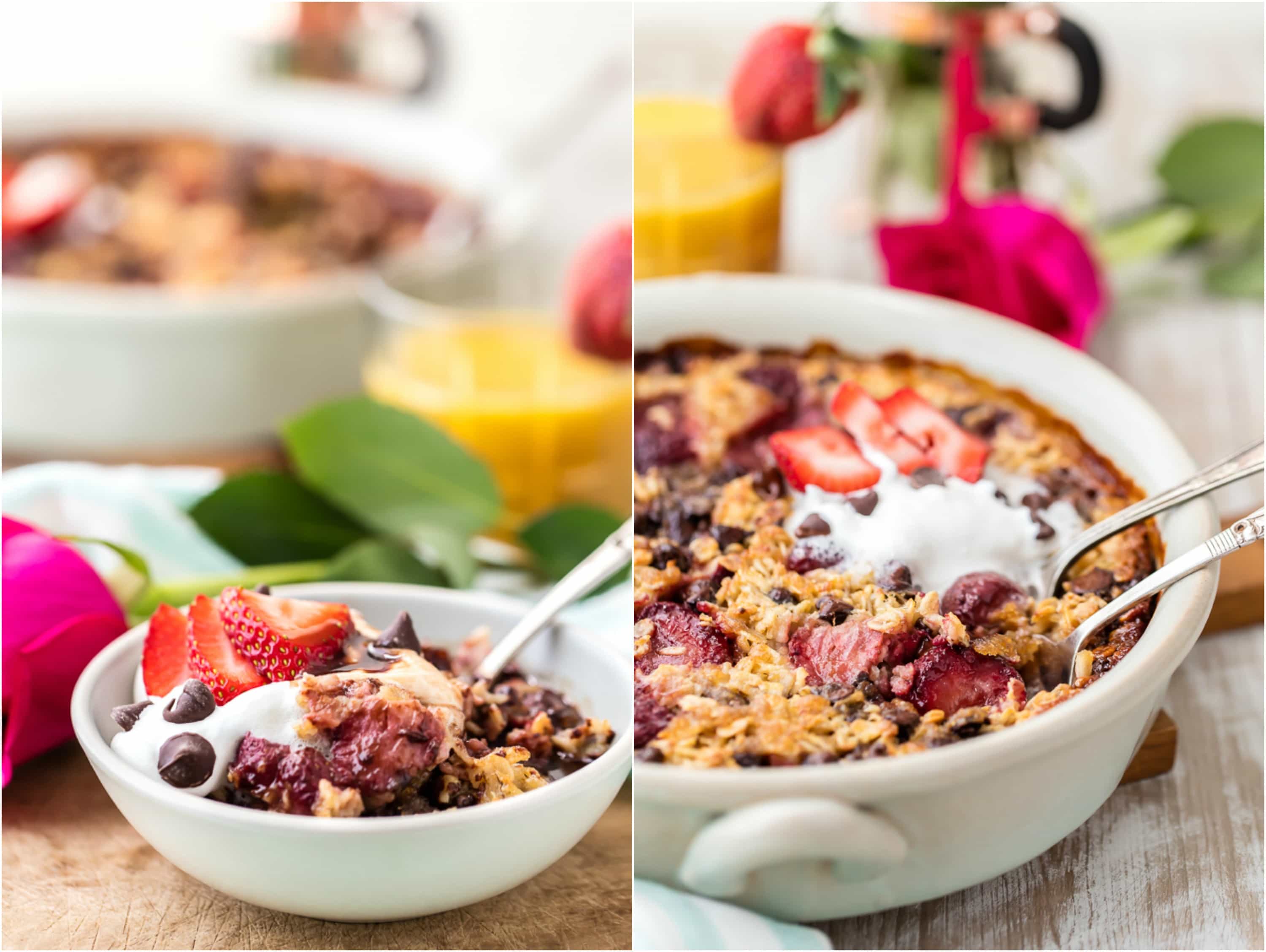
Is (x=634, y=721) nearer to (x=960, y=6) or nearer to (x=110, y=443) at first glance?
(x=960, y=6)

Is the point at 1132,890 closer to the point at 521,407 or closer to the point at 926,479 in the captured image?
the point at 926,479

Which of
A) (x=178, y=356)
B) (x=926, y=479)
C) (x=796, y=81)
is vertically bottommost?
(x=178, y=356)

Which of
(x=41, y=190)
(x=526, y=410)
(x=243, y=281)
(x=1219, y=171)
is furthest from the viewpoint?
(x=41, y=190)

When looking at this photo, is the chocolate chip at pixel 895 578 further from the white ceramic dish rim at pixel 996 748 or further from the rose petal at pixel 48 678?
the rose petal at pixel 48 678

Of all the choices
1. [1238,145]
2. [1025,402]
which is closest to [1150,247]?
[1238,145]

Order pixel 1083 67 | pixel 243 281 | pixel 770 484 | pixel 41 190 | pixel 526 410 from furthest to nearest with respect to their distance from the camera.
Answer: pixel 41 190
pixel 243 281
pixel 526 410
pixel 1083 67
pixel 770 484

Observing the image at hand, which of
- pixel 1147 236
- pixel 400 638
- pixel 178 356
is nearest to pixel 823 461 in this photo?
pixel 400 638
